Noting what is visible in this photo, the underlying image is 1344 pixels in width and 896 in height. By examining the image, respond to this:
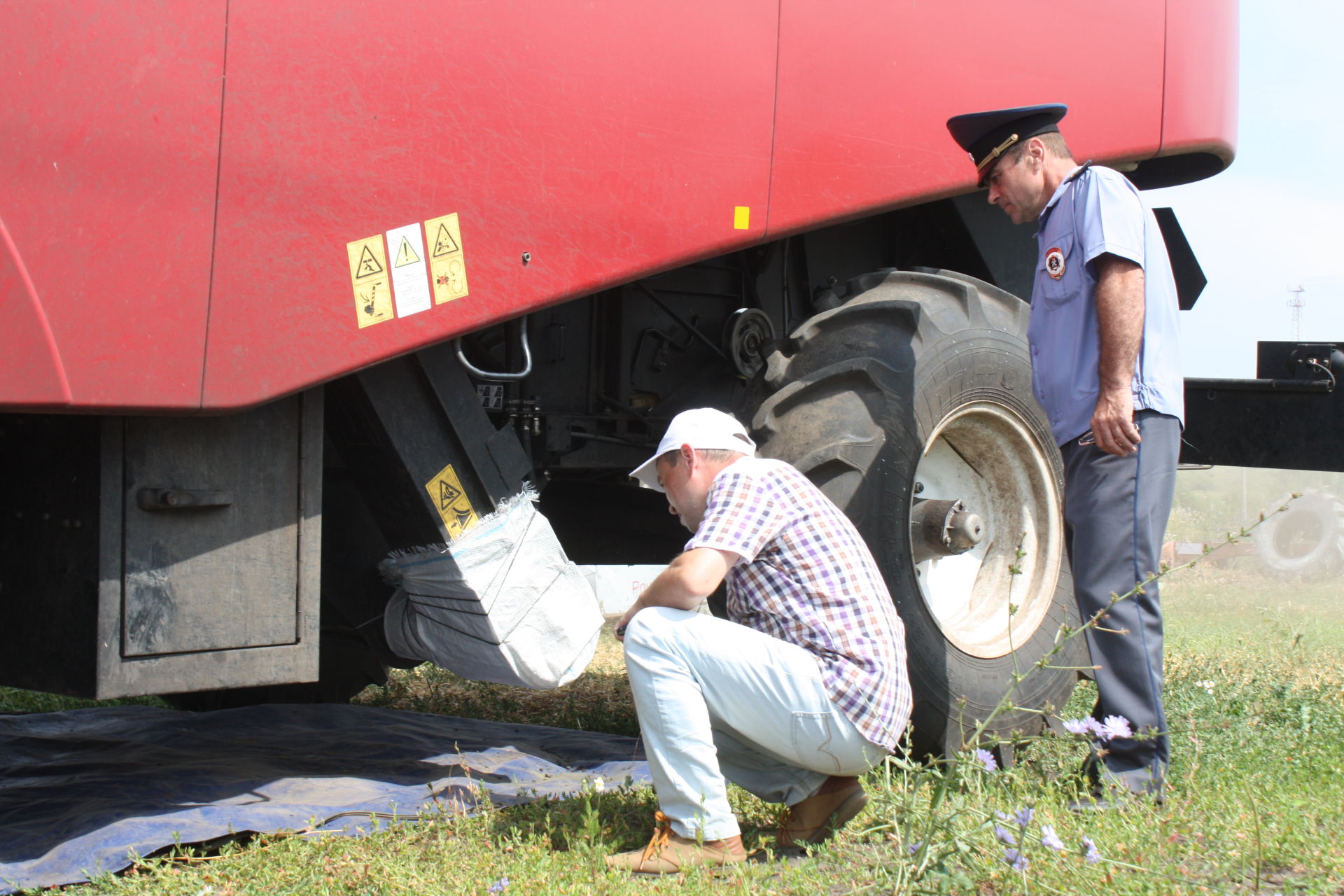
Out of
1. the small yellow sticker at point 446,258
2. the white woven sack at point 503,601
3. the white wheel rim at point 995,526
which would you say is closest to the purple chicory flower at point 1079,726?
the white woven sack at point 503,601

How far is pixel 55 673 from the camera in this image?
235cm

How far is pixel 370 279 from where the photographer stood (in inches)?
92.3

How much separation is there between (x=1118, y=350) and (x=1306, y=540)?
1153cm

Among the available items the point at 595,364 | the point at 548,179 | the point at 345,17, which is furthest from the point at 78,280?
the point at 595,364

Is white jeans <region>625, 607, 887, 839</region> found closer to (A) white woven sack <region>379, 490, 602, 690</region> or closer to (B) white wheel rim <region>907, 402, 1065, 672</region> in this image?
(A) white woven sack <region>379, 490, 602, 690</region>

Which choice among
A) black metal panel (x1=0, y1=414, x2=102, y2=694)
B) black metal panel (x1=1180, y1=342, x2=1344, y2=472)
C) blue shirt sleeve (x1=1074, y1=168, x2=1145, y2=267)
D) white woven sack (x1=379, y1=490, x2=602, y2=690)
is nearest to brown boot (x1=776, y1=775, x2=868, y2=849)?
white woven sack (x1=379, y1=490, x2=602, y2=690)

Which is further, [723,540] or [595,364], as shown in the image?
[595,364]

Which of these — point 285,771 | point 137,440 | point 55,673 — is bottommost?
point 285,771

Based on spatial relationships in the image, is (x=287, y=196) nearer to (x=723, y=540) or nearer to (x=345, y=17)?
(x=345, y=17)

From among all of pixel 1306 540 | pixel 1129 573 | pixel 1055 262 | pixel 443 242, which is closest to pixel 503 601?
pixel 443 242

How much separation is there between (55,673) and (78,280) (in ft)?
2.67

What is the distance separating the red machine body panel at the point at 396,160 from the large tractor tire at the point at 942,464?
359mm

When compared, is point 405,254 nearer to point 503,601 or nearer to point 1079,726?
point 503,601

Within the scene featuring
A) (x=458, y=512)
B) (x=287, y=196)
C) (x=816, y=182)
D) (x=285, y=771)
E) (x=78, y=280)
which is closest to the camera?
(x=78, y=280)
